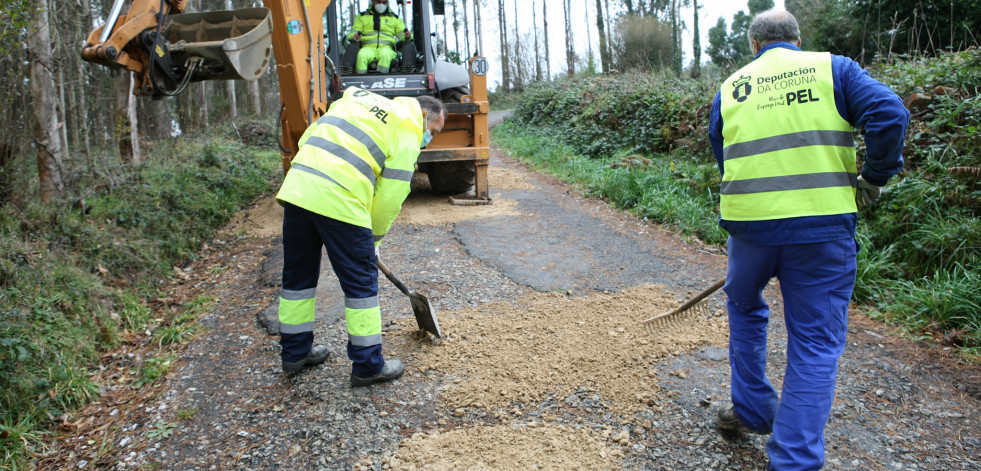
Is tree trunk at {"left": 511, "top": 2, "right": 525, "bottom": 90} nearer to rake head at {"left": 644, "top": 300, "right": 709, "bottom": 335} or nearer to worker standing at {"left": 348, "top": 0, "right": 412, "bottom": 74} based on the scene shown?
worker standing at {"left": 348, "top": 0, "right": 412, "bottom": 74}

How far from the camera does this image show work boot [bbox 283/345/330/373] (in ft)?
11.2

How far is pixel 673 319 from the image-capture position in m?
3.70

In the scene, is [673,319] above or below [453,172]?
below

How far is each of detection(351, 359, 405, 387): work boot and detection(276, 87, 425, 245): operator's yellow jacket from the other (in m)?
0.76

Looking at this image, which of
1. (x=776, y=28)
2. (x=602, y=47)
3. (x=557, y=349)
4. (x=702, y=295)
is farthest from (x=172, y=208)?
(x=602, y=47)

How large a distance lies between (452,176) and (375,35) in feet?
6.46

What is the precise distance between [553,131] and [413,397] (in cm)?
1204

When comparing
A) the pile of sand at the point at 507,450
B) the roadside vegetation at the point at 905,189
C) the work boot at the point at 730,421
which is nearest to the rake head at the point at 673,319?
the work boot at the point at 730,421

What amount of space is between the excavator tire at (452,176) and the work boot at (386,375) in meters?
4.72

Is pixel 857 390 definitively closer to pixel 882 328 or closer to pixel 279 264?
pixel 882 328

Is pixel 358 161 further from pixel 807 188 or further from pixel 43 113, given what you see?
pixel 43 113

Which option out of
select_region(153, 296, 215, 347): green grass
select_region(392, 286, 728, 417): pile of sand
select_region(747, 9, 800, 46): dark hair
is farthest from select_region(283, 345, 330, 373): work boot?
select_region(747, 9, 800, 46): dark hair

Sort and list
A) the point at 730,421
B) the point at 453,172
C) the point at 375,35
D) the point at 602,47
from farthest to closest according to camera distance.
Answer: the point at 602,47, the point at 453,172, the point at 375,35, the point at 730,421

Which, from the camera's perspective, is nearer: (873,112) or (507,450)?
(873,112)
